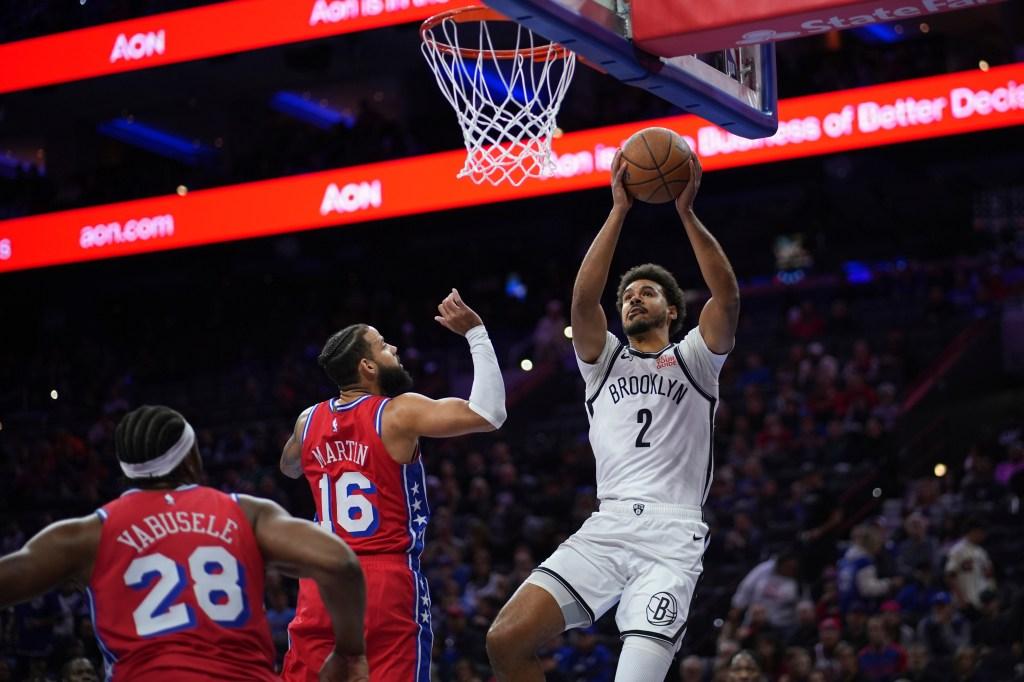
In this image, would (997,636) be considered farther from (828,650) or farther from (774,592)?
(774,592)

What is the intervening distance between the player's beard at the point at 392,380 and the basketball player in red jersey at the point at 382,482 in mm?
18

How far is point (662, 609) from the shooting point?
18.1 ft

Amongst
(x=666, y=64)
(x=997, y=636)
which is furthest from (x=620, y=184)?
(x=997, y=636)

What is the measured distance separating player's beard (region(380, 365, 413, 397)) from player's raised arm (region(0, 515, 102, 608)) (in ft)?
7.08

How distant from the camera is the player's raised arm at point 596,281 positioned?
5.83m

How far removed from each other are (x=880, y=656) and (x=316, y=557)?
726 centimetres

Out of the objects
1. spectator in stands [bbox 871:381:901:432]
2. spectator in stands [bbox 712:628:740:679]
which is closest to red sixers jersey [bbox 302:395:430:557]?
spectator in stands [bbox 712:628:740:679]

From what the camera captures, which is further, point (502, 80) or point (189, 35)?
point (189, 35)

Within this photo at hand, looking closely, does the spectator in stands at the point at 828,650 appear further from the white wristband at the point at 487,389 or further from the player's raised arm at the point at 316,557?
the player's raised arm at the point at 316,557

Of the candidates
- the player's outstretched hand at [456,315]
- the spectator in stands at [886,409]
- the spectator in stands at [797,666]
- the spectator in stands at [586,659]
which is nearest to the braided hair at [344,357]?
the player's outstretched hand at [456,315]

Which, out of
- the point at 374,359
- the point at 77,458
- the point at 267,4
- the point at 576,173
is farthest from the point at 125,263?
the point at 374,359

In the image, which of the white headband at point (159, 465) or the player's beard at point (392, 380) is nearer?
the white headband at point (159, 465)

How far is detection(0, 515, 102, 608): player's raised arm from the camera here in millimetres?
3830

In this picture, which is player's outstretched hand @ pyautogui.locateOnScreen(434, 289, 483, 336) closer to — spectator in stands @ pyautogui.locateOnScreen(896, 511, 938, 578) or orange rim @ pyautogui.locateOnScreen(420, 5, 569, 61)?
orange rim @ pyautogui.locateOnScreen(420, 5, 569, 61)
